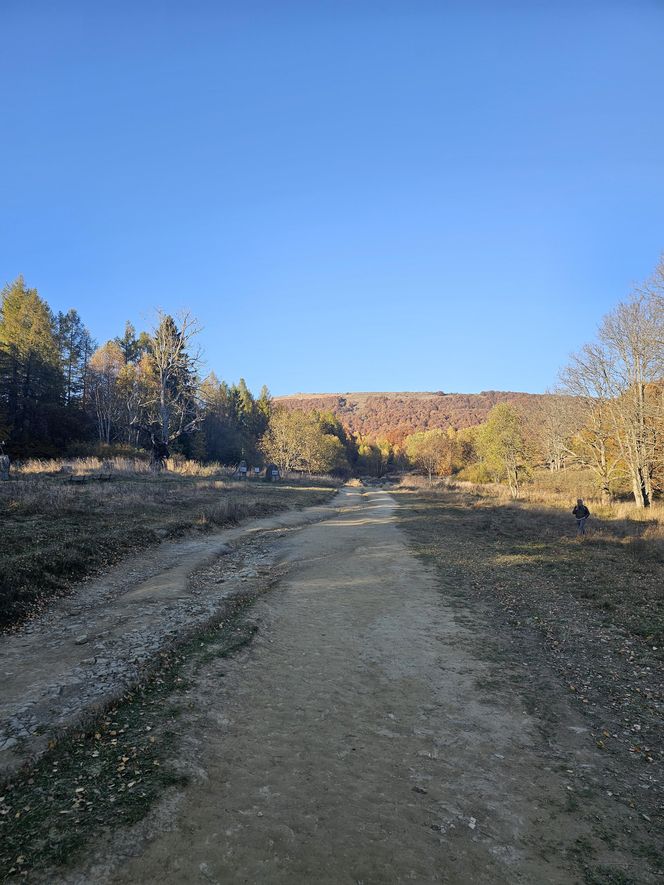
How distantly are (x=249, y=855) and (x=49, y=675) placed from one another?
4321mm

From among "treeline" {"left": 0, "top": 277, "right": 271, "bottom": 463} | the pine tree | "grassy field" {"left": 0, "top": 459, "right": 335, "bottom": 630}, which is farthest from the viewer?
the pine tree

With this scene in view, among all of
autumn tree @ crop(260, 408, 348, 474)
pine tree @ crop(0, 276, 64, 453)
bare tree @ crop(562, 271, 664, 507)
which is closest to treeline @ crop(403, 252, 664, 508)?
bare tree @ crop(562, 271, 664, 507)

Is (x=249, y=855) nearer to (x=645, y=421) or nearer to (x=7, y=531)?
(x=7, y=531)

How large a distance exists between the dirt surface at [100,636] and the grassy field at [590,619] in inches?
219

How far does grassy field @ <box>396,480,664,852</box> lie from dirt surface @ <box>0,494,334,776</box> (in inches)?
219

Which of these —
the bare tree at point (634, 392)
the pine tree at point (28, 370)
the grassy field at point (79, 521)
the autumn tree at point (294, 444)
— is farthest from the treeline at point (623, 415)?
the pine tree at point (28, 370)

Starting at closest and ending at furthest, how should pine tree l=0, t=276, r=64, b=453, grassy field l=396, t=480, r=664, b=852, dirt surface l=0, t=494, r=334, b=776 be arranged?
grassy field l=396, t=480, r=664, b=852 < dirt surface l=0, t=494, r=334, b=776 < pine tree l=0, t=276, r=64, b=453

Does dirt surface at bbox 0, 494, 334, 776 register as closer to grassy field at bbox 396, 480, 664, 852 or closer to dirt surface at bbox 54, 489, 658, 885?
dirt surface at bbox 54, 489, 658, 885

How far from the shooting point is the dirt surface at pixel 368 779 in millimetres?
3316

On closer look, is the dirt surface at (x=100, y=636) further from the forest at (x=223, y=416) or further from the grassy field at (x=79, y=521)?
the forest at (x=223, y=416)

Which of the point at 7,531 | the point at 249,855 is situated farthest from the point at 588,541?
the point at 7,531

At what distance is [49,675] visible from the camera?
6.20 m

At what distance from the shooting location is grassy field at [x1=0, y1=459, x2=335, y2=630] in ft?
31.6

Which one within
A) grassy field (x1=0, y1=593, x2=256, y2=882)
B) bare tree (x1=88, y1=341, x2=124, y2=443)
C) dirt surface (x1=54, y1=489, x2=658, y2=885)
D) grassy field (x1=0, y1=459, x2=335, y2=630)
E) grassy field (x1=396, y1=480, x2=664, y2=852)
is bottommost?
grassy field (x1=396, y1=480, x2=664, y2=852)
